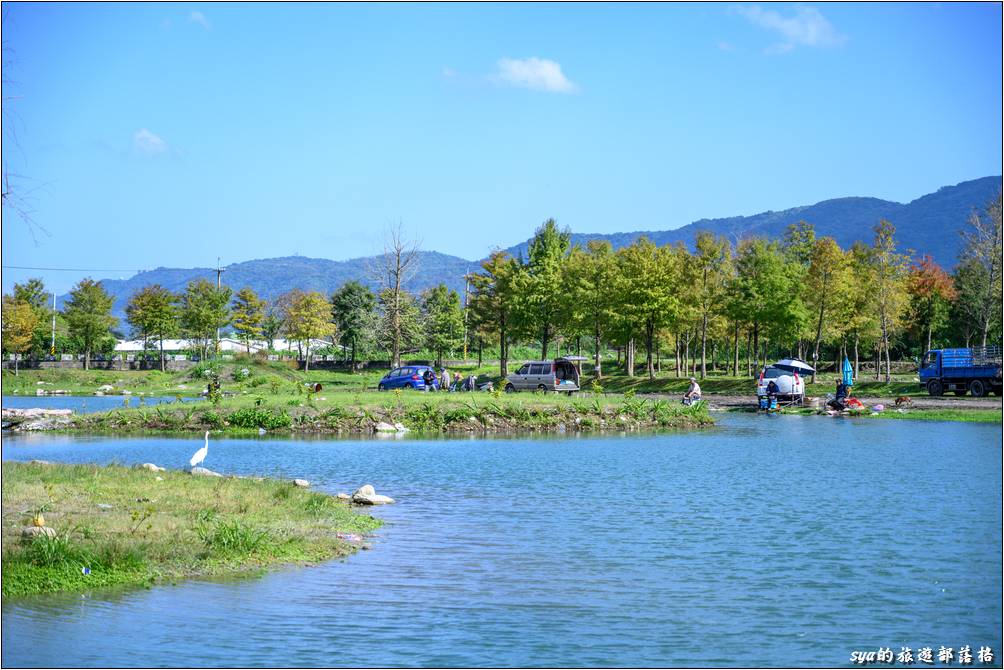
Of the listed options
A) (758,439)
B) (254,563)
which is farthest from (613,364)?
(254,563)

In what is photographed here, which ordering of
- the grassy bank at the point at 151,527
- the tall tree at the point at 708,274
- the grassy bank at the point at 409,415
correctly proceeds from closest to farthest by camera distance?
the grassy bank at the point at 151,527 → the grassy bank at the point at 409,415 → the tall tree at the point at 708,274

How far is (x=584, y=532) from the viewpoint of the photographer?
1703 cm

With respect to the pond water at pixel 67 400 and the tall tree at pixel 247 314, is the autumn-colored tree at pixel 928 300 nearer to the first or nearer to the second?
the pond water at pixel 67 400

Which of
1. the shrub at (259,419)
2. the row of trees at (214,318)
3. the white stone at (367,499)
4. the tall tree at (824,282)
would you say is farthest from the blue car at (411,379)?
the white stone at (367,499)

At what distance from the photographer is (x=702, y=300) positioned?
6750 cm

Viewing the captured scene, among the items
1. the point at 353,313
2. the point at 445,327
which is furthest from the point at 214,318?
the point at 445,327

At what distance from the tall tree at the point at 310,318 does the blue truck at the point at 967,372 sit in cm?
6045

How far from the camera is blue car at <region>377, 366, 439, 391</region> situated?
174 feet

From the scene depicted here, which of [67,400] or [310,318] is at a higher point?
[310,318]

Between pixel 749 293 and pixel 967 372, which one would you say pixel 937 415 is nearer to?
pixel 967 372

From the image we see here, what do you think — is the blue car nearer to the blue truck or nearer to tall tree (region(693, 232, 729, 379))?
tall tree (region(693, 232, 729, 379))

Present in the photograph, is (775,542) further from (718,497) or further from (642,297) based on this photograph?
(642,297)

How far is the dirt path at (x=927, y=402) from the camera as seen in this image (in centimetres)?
4545

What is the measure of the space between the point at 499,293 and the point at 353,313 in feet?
100
